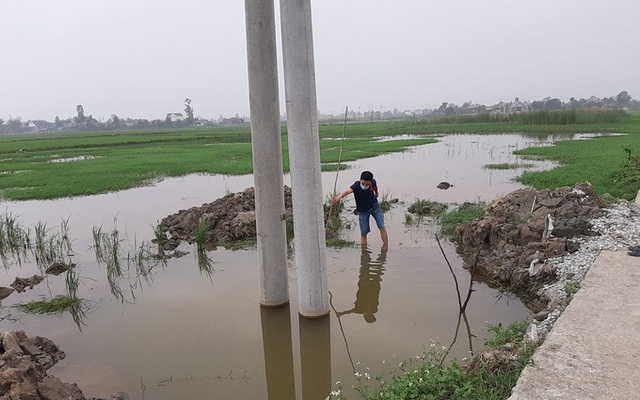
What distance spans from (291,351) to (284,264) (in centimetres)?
109

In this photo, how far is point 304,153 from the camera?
16.1ft

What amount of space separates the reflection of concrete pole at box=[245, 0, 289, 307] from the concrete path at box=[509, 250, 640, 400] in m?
3.10

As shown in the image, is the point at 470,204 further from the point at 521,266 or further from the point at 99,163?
the point at 99,163

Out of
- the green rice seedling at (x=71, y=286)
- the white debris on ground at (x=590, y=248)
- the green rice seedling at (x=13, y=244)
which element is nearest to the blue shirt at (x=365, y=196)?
the white debris on ground at (x=590, y=248)

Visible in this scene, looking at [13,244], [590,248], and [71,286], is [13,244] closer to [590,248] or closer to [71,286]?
[71,286]

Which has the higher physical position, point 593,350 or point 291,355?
point 593,350

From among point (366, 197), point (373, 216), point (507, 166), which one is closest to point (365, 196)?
point (366, 197)

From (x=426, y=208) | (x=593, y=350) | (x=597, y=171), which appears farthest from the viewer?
(x=597, y=171)

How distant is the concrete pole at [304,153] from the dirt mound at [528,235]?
212 cm

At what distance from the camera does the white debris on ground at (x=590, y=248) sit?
481cm

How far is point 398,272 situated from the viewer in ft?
22.9

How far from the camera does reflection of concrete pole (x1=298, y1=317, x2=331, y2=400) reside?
4.27 metres

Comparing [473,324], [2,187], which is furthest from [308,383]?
[2,187]

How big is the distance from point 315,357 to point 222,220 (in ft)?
18.3
